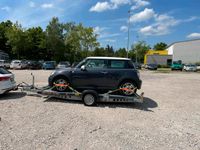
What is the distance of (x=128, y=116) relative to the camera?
23.5ft

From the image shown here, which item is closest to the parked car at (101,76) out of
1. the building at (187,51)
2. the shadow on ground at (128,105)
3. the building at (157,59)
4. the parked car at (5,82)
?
the shadow on ground at (128,105)

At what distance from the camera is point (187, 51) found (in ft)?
215

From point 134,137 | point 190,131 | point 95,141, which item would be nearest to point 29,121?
point 95,141

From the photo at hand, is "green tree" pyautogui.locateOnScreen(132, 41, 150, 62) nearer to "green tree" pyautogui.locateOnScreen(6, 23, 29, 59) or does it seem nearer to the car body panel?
"green tree" pyautogui.locateOnScreen(6, 23, 29, 59)

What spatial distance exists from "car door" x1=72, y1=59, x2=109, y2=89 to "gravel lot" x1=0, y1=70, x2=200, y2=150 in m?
0.89

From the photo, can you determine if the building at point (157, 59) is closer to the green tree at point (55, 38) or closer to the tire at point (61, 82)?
the green tree at point (55, 38)

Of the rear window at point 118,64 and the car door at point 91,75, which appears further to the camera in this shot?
the rear window at point 118,64

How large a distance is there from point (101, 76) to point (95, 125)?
3.25 metres

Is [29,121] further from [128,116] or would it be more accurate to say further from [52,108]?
[128,116]

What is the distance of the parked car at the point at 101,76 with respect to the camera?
353 inches

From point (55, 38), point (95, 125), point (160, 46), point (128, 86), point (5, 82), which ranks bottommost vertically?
point (95, 125)

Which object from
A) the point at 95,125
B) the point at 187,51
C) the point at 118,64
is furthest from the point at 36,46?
the point at 95,125

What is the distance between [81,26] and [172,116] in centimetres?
4946

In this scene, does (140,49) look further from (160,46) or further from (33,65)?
(33,65)
